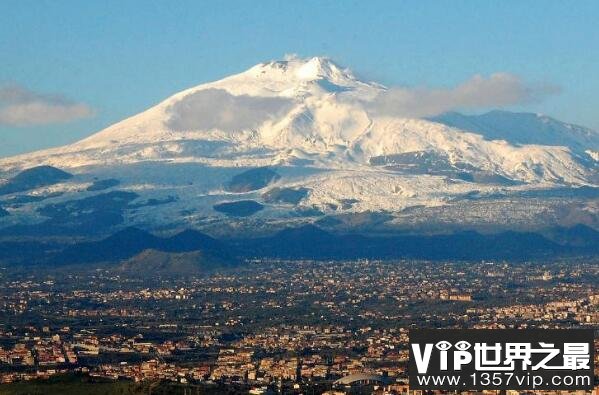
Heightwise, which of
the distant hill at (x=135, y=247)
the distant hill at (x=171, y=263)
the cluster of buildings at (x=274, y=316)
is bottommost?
the cluster of buildings at (x=274, y=316)

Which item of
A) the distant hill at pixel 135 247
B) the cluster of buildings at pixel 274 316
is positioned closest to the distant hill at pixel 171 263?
the distant hill at pixel 135 247

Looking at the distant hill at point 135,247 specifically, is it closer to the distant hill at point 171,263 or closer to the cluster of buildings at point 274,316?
the distant hill at point 171,263

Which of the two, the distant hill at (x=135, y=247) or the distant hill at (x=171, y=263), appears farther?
the distant hill at (x=135, y=247)

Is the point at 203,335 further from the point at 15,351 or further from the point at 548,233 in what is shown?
the point at 548,233

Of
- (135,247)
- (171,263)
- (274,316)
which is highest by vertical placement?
(135,247)

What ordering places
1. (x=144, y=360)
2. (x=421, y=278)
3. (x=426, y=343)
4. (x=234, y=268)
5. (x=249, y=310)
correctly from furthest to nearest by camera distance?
(x=234, y=268) → (x=421, y=278) → (x=249, y=310) → (x=144, y=360) → (x=426, y=343)

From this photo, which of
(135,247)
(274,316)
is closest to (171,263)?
(135,247)

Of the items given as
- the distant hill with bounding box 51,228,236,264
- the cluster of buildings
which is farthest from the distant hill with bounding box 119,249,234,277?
the cluster of buildings

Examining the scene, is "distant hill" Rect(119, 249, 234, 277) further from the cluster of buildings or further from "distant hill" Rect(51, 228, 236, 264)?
the cluster of buildings

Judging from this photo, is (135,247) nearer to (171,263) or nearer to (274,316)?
(171,263)

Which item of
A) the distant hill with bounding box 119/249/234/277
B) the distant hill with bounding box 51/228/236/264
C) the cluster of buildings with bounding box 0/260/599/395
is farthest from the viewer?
the distant hill with bounding box 51/228/236/264

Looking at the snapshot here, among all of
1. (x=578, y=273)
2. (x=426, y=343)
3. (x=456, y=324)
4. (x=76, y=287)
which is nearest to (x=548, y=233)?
(x=578, y=273)
